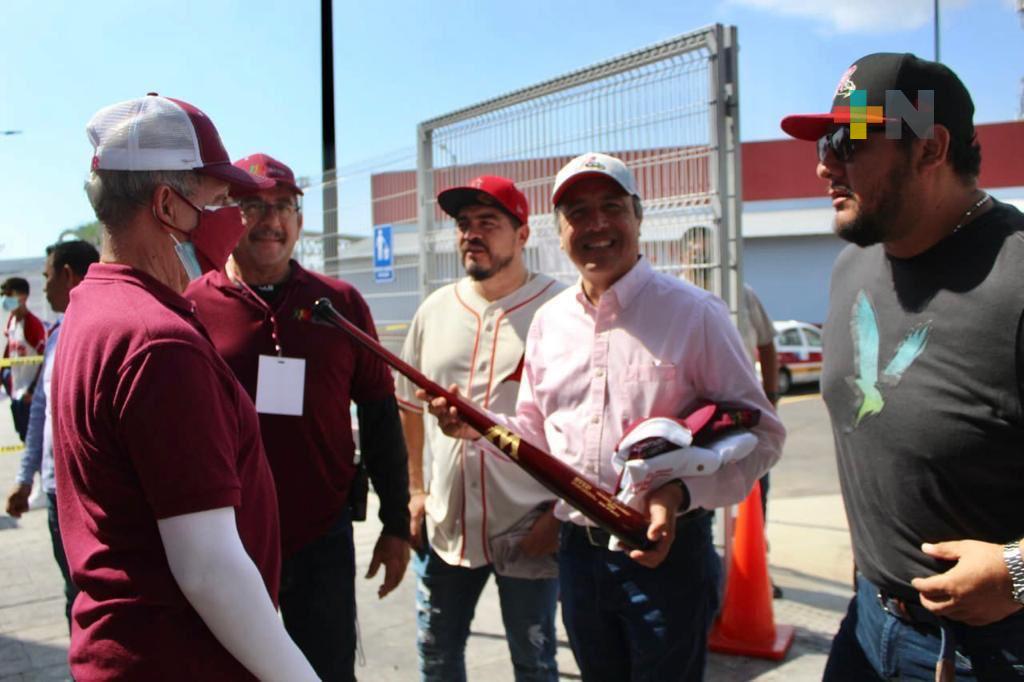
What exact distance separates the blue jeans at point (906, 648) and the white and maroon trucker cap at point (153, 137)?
6.15ft

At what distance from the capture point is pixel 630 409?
7.95 ft

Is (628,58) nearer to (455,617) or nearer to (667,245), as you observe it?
(667,245)

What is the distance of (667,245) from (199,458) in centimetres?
298

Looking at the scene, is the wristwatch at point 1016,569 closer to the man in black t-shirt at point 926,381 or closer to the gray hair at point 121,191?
the man in black t-shirt at point 926,381

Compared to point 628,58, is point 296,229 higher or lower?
lower

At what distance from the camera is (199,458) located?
58.9 inches

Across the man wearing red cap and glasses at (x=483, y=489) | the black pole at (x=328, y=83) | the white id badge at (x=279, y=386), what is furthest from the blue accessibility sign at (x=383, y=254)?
the white id badge at (x=279, y=386)

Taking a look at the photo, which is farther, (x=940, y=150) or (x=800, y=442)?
(x=800, y=442)

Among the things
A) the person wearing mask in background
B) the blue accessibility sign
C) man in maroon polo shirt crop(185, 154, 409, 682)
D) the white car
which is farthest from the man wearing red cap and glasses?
the white car

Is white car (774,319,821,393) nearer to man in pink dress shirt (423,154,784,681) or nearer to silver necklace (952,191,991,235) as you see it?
man in pink dress shirt (423,154,784,681)

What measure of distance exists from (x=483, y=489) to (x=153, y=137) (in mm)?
1887

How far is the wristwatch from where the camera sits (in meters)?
1.64

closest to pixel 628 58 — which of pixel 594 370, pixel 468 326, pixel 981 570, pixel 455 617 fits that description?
pixel 468 326

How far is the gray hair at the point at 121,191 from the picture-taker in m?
1.71
